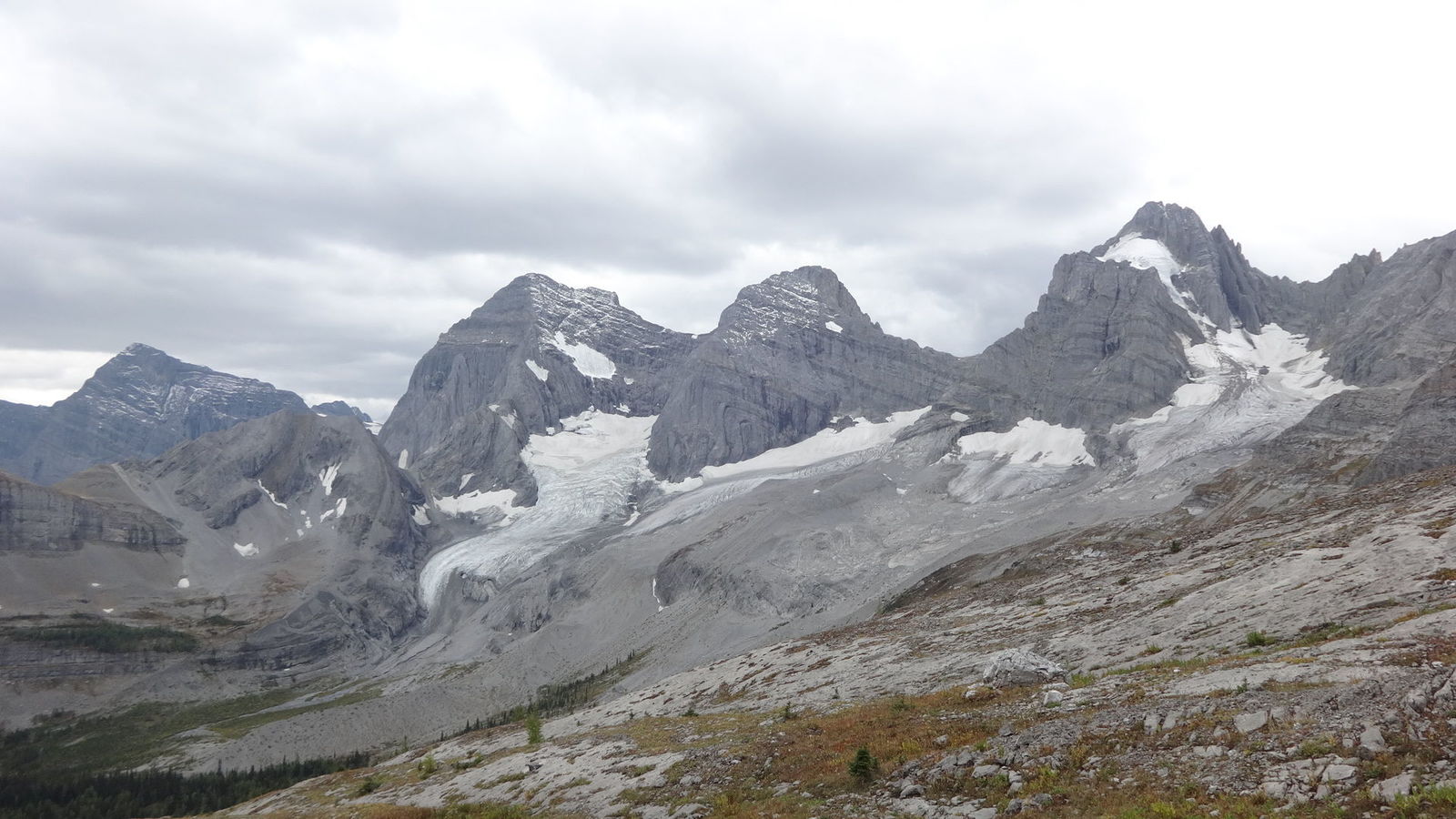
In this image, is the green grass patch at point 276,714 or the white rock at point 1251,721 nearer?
the white rock at point 1251,721

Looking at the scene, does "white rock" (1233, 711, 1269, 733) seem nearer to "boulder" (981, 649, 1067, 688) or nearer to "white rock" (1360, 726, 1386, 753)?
"white rock" (1360, 726, 1386, 753)

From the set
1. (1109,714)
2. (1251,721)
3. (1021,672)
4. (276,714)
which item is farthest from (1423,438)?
(276,714)

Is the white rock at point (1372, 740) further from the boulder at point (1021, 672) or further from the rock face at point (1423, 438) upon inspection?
the rock face at point (1423, 438)

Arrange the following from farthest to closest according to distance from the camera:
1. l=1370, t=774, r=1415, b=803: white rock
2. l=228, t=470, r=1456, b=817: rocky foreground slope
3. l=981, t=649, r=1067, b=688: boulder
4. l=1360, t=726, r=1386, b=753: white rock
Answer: l=981, t=649, r=1067, b=688: boulder, l=228, t=470, r=1456, b=817: rocky foreground slope, l=1360, t=726, r=1386, b=753: white rock, l=1370, t=774, r=1415, b=803: white rock

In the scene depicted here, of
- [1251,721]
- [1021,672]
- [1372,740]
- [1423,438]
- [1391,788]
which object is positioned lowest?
[1021,672]

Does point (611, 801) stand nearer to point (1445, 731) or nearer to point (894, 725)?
point (894, 725)

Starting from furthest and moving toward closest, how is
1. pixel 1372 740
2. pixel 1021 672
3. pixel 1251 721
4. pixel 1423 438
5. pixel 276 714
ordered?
pixel 276 714, pixel 1423 438, pixel 1021 672, pixel 1251 721, pixel 1372 740

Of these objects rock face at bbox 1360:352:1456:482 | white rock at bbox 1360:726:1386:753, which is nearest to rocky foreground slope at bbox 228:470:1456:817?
white rock at bbox 1360:726:1386:753

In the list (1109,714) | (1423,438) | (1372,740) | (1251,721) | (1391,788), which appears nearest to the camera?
(1391,788)

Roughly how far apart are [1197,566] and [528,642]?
167m

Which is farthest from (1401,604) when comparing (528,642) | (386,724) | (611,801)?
(528,642)

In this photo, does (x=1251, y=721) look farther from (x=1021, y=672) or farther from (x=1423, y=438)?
(x=1423, y=438)

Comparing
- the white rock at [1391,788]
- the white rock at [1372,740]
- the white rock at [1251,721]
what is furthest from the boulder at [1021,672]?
the white rock at [1391,788]

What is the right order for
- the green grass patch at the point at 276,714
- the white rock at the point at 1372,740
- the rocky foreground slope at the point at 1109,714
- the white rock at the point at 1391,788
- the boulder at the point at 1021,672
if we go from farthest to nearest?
1. the green grass patch at the point at 276,714
2. the boulder at the point at 1021,672
3. the rocky foreground slope at the point at 1109,714
4. the white rock at the point at 1372,740
5. the white rock at the point at 1391,788
